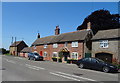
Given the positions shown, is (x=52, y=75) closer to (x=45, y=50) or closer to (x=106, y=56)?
(x=106, y=56)

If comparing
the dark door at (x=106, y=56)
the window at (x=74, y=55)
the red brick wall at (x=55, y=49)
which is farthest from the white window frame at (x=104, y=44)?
the window at (x=74, y=55)

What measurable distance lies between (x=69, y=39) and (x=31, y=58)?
10784 mm

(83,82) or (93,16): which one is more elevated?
Result: (93,16)

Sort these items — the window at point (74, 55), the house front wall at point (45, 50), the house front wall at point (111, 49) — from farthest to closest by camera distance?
1. the house front wall at point (45, 50)
2. the window at point (74, 55)
3. the house front wall at point (111, 49)

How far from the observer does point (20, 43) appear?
240ft

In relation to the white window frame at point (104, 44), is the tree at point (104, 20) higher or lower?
higher

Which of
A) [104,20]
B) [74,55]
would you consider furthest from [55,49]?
[104,20]

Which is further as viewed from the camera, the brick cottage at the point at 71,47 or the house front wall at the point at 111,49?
the brick cottage at the point at 71,47

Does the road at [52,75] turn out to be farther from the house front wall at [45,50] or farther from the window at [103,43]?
the house front wall at [45,50]

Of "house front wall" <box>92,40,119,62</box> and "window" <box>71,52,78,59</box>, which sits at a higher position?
"house front wall" <box>92,40,119,62</box>

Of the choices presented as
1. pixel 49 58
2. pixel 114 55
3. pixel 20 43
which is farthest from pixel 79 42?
pixel 20 43

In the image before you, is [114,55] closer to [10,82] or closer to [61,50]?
[61,50]

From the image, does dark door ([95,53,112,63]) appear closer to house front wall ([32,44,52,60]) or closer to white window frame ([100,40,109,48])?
white window frame ([100,40,109,48])

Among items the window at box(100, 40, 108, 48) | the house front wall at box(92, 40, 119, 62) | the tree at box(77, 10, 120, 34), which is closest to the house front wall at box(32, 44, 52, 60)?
the tree at box(77, 10, 120, 34)
